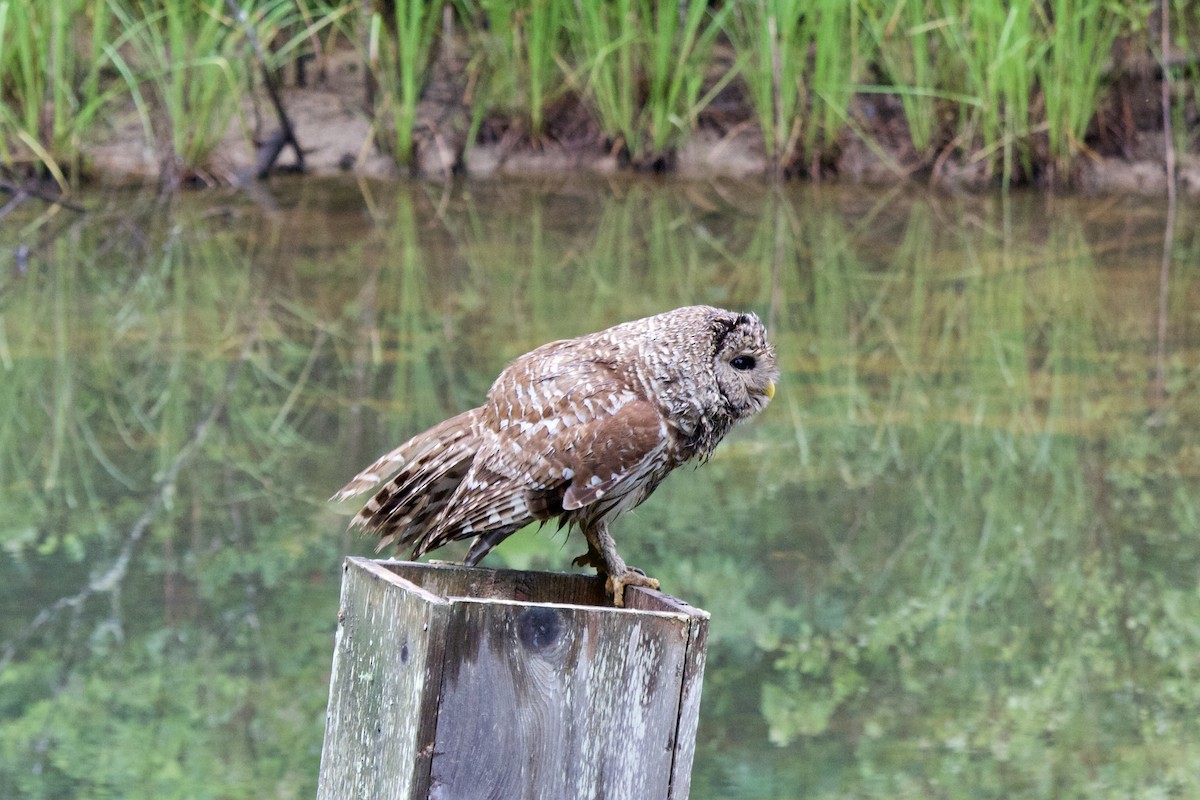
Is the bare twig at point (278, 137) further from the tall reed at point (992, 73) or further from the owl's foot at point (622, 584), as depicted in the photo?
the owl's foot at point (622, 584)

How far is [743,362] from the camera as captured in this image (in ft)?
7.47

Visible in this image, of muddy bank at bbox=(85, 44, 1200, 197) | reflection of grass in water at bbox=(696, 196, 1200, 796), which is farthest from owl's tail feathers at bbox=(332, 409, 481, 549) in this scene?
muddy bank at bbox=(85, 44, 1200, 197)

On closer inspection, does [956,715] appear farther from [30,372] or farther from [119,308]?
[119,308]

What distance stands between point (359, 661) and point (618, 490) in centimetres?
59

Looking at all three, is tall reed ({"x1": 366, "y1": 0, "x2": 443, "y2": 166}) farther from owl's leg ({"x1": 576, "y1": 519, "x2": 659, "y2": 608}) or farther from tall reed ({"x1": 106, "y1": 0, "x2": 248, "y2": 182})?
owl's leg ({"x1": 576, "y1": 519, "x2": 659, "y2": 608})

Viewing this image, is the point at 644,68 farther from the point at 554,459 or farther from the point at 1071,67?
the point at 554,459

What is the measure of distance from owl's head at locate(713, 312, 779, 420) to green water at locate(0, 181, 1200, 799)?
508mm

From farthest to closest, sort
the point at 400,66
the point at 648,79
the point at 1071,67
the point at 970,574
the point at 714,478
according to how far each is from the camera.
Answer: the point at 400,66 < the point at 648,79 < the point at 1071,67 < the point at 714,478 < the point at 970,574

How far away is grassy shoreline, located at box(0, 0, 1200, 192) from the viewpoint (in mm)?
7375

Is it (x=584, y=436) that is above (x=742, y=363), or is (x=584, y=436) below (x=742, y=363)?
below

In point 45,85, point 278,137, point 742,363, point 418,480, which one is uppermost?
point 45,85

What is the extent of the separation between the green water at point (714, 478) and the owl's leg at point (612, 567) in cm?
27

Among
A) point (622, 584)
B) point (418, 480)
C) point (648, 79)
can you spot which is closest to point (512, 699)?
point (622, 584)

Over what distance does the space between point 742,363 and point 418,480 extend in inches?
20.4
